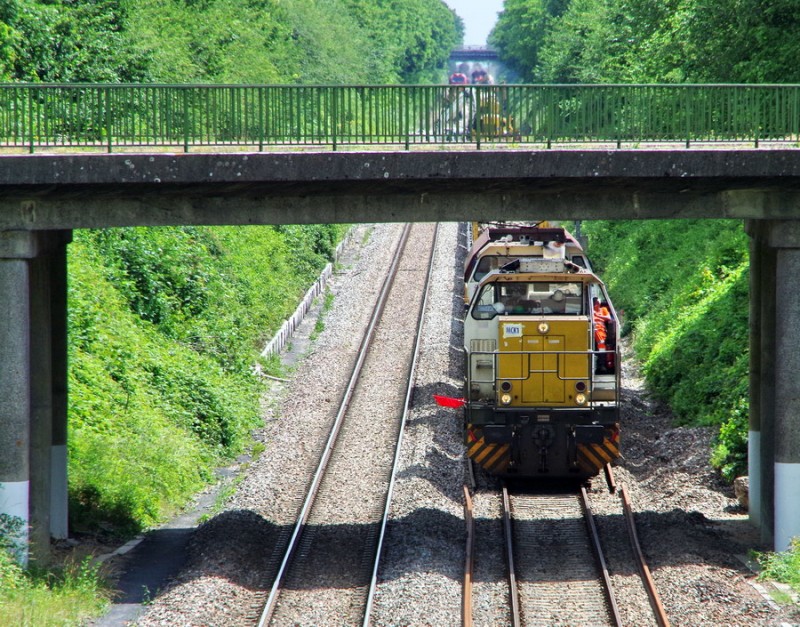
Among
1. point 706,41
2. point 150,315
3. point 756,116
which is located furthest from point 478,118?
point 706,41

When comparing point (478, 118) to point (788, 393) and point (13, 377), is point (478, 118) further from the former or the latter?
point (13, 377)

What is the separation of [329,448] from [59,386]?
19.1ft

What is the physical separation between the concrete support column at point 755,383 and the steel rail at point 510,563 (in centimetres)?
385

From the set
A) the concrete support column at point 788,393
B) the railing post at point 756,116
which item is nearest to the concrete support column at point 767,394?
the concrete support column at point 788,393

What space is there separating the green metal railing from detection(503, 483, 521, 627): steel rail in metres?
5.81

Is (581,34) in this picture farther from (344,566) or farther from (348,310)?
(344,566)

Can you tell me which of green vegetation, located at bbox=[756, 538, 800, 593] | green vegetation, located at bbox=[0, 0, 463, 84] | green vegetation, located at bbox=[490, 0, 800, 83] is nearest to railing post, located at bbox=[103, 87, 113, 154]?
green vegetation, located at bbox=[756, 538, 800, 593]

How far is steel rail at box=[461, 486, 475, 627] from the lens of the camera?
1252 cm

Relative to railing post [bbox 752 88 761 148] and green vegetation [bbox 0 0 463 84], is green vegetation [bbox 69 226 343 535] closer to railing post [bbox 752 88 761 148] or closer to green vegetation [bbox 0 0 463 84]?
green vegetation [bbox 0 0 463 84]

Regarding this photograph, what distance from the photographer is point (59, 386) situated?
16078 mm

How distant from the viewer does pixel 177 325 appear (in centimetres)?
2616

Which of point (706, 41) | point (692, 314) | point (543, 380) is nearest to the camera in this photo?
point (543, 380)

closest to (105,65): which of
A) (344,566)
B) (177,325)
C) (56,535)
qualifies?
(177,325)

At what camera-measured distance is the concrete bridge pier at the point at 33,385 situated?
45.2 feet
